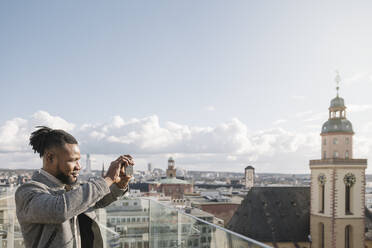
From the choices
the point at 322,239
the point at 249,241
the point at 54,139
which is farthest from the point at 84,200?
the point at 322,239

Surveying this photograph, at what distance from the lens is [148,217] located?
553 centimetres

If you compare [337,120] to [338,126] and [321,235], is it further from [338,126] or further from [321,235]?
[321,235]

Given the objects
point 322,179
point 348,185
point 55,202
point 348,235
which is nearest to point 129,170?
point 55,202

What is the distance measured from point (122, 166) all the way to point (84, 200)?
344mm

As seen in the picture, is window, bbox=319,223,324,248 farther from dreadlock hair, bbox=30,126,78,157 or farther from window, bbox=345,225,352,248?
dreadlock hair, bbox=30,126,78,157

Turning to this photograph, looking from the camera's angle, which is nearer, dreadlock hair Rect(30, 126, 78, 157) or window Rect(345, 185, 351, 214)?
dreadlock hair Rect(30, 126, 78, 157)

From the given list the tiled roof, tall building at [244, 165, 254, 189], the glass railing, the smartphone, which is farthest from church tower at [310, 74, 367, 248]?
tall building at [244, 165, 254, 189]

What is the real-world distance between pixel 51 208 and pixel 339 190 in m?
27.0

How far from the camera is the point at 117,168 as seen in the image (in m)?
1.80

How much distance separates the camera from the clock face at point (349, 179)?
2563cm

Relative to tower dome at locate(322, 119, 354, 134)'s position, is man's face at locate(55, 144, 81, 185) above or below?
below

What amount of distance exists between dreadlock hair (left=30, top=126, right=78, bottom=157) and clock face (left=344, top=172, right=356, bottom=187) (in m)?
27.0

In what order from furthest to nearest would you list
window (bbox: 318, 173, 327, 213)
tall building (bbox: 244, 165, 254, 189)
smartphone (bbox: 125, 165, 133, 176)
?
tall building (bbox: 244, 165, 254, 189) < window (bbox: 318, 173, 327, 213) < smartphone (bbox: 125, 165, 133, 176)

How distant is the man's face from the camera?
1833 mm
